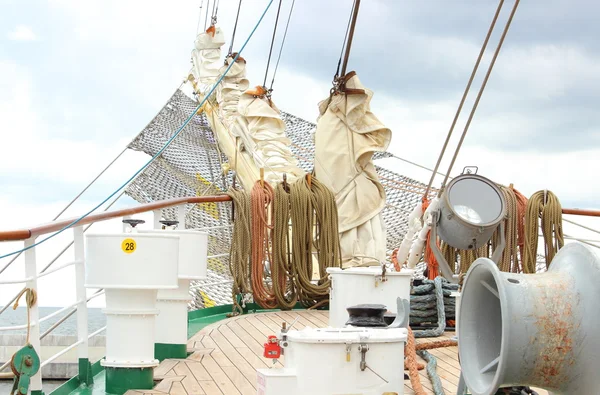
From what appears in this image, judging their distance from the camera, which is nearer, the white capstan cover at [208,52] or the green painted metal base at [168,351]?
the green painted metal base at [168,351]

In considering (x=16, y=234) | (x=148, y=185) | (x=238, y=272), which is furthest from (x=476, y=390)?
(x=148, y=185)

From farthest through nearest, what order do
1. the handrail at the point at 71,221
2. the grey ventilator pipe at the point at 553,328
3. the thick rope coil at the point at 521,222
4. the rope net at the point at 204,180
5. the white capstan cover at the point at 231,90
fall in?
the white capstan cover at the point at 231,90 → the rope net at the point at 204,180 → the thick rope coil at the point at 521,222 → the handrail at the point at 71,221 → the grey ventilator pipe at the point at 553,328

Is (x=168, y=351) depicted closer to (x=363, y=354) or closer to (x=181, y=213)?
(x=181, y=213)

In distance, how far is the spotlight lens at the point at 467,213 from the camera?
13.0 feet

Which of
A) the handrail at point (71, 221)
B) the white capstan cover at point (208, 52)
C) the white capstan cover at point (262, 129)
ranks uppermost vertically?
the white capstan cover at point (208, 52)

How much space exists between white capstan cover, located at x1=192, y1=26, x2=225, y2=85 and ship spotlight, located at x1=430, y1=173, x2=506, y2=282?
8.50 meters

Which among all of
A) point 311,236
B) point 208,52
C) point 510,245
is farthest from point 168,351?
point 208,52

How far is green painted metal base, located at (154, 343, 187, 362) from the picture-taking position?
13.7ft

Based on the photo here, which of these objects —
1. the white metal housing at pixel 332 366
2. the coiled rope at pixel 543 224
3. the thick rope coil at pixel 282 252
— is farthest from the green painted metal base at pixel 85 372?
the coiled rope at pixel 543 224

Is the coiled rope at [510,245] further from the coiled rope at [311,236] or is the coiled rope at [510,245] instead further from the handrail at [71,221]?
the handrail at [71,221]

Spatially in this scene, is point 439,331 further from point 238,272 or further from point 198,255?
point 238,272

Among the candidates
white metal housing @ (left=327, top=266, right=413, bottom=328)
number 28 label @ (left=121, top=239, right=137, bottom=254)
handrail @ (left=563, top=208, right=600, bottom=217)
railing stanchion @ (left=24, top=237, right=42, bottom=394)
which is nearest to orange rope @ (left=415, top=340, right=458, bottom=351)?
white metal housing @ (left=327, top=266, right=413, bottom=328)

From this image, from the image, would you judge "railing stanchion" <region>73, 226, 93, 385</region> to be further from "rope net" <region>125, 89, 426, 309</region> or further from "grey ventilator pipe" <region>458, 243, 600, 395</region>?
"rope net" <region>125, 89, 426, 309</region>

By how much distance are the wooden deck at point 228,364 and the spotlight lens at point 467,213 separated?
70 cm
